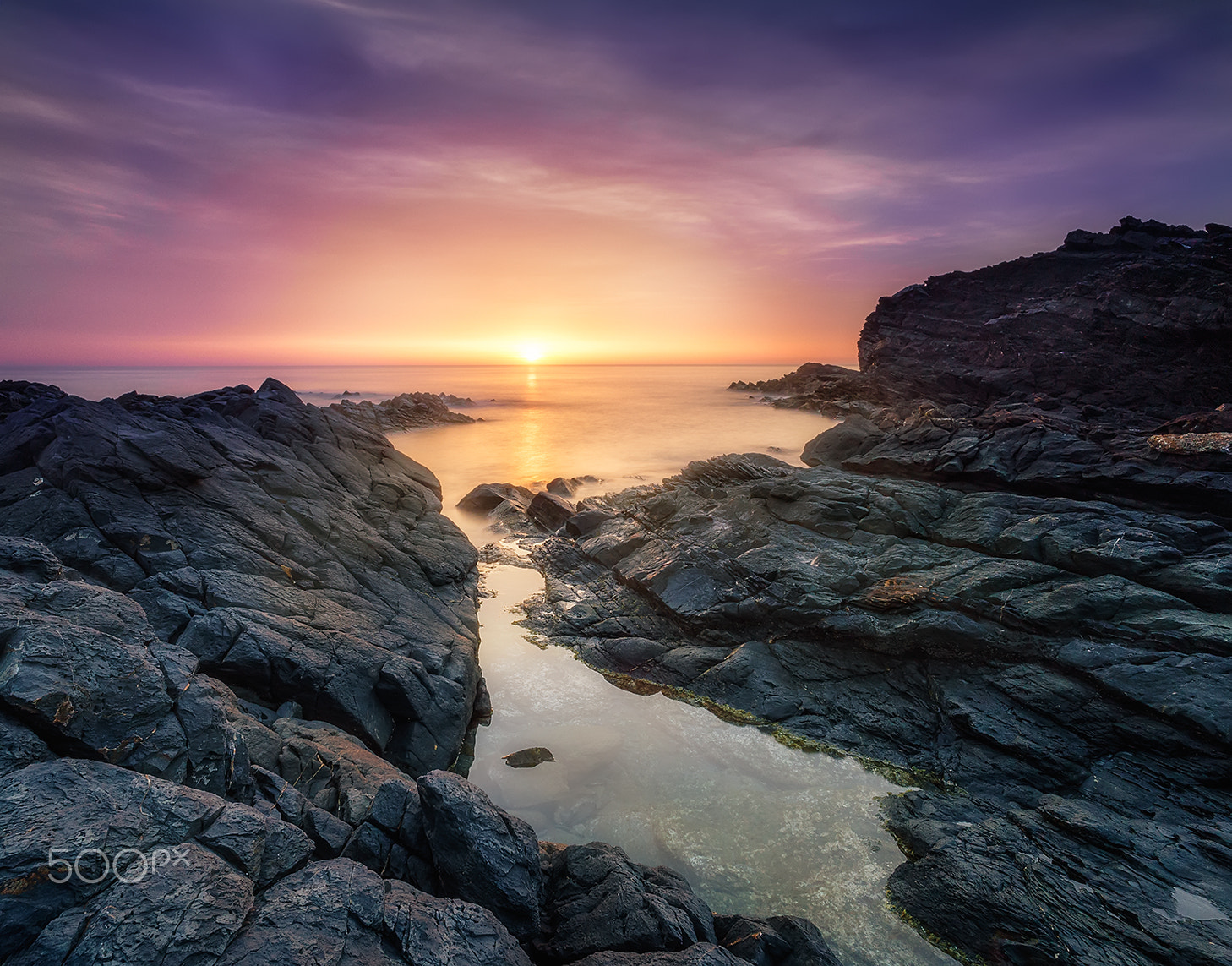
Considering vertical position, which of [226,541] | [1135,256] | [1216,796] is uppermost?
[1135,256]

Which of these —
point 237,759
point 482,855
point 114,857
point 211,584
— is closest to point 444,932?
point 482,855

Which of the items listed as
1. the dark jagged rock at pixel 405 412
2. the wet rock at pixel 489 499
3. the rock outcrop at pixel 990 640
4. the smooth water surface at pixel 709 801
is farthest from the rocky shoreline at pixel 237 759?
the dark jagged rock at pixel 405 412

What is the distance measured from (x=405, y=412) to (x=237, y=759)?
82.8m

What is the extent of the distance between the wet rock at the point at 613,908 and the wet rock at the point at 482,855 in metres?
0.50

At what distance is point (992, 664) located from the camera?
1678 cm

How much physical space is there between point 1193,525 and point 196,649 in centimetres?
3162

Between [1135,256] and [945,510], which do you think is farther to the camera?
[1135,256]

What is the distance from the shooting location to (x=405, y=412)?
84.9 m

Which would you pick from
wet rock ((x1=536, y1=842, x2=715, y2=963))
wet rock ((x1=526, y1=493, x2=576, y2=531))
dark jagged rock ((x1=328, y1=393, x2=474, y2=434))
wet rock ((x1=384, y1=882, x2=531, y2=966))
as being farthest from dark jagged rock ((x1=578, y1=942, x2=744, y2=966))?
dark jagged rock ((x1=328, y1=393, x2=474, y2=434))

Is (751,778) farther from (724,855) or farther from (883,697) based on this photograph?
(883,697)

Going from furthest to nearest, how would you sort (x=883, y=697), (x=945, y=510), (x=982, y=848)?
(x=945, y=510), (x=883, y=697), (x=982, y=848)

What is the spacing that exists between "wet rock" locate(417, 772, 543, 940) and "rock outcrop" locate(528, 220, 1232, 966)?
8425 mm

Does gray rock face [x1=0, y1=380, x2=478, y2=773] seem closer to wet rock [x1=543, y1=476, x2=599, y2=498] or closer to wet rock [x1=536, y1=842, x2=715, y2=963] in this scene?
wet rock [x1=536, y1=842, x2=715, y2=963]

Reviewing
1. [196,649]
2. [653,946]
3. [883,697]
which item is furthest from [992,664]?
[196,649]
